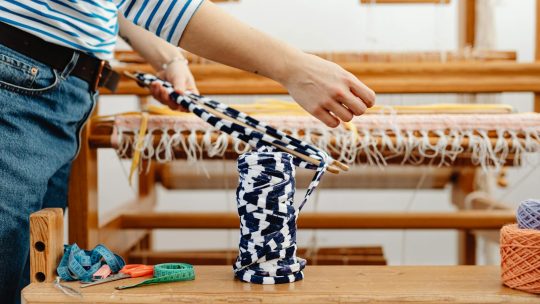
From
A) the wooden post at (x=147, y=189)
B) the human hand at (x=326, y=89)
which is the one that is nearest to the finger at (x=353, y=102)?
the human hand at (x=326, y=89)

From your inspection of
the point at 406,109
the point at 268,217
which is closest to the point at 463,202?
the point at 406,109

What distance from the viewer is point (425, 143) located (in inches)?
50.0

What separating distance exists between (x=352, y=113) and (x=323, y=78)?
63mm

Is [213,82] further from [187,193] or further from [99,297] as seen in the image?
[187,193]

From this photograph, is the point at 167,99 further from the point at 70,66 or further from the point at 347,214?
the point at 347,214

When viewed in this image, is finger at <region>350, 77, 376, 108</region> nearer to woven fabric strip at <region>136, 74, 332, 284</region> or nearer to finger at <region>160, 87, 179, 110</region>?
woven fabric strip at <region>136, 74, 332, 284</region>

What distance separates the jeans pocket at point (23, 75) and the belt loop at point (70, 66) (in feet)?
0.05

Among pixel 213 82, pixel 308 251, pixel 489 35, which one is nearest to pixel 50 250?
pixel 213 82

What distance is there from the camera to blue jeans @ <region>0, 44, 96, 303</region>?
0.90 meters

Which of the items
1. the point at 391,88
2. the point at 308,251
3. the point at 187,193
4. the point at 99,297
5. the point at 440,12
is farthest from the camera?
the point at 187,193

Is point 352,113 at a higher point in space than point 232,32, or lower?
lower

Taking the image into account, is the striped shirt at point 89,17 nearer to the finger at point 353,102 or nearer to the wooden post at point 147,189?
the finger at point 353,102

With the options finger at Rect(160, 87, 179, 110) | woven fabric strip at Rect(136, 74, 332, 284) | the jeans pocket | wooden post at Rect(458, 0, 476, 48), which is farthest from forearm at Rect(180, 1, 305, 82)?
wooden post at Rect(458, 0, 476, 48)

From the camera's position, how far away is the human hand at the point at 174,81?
122 cm
